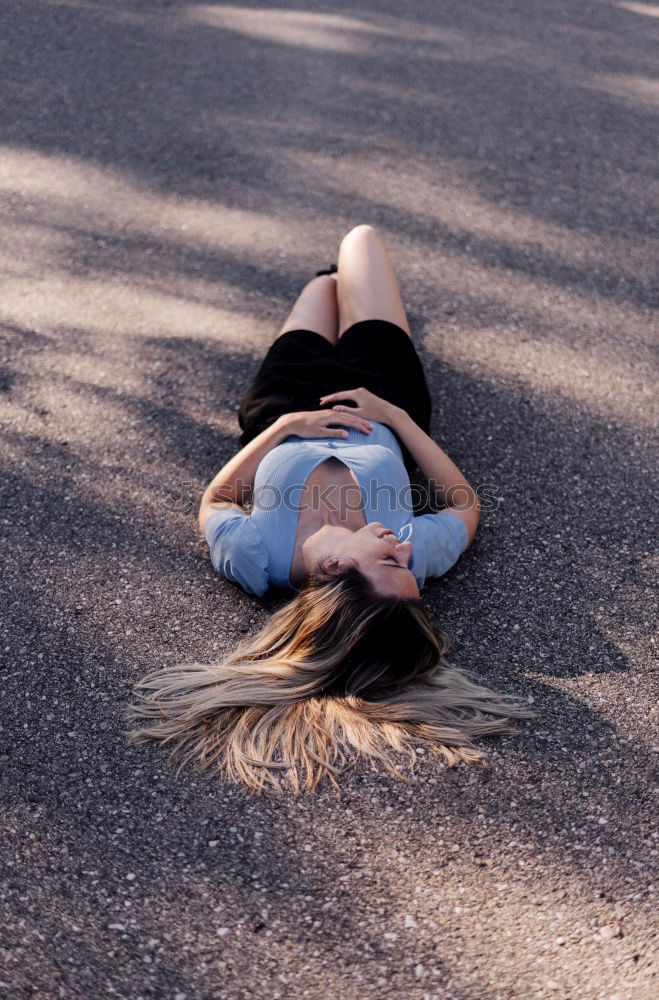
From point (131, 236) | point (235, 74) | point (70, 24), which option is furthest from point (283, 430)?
point (70, 24)

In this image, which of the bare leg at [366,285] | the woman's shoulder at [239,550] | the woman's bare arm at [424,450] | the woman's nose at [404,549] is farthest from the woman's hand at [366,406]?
the woman's nose at [404,549]

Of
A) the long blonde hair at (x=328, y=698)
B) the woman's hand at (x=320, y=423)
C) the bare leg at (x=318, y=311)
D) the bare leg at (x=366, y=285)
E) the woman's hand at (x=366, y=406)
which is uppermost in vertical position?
the bare leg at (x=366, y=285)

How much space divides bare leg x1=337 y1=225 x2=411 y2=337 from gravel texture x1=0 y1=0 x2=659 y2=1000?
41cm

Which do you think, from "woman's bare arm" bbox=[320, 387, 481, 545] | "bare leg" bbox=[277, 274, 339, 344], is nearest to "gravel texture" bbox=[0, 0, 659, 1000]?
"woman's bare arm" bbox=[320, 387, 481, 545]

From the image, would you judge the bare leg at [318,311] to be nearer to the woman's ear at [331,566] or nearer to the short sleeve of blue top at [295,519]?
the short sleeve of blue top at [295,519]

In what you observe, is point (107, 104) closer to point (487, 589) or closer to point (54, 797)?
point (487, 589)

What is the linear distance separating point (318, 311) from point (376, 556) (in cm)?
161

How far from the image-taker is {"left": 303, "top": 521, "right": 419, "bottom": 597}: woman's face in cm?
312

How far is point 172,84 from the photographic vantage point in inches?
265

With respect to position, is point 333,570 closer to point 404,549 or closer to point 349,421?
point 404,549

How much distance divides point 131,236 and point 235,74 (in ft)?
7.67

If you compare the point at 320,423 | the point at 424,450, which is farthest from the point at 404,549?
the point at 320,423

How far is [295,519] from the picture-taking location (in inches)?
135

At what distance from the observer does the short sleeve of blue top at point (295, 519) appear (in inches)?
133
